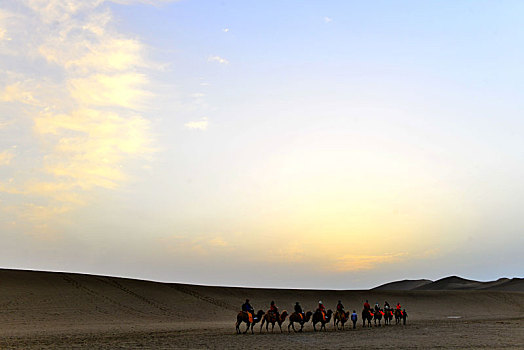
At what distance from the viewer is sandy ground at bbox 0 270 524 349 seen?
2497cm

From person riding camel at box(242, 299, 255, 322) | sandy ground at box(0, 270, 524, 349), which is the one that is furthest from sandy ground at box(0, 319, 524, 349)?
person riding camel at box(242, 299, 255, 322)

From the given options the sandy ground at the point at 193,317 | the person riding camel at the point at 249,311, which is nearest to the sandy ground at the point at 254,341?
the sandy ground at the point at 193,317

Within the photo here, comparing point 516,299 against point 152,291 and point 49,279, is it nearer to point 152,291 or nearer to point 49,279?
point 152,291

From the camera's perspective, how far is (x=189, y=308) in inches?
2162

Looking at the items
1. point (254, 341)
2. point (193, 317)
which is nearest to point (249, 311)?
point (254, 341)

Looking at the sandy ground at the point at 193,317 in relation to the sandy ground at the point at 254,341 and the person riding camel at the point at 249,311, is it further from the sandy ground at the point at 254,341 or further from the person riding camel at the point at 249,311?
the person riding camel at the point at 249,311

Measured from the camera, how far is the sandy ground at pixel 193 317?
2497 centimetres

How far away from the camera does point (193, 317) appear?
4975cm

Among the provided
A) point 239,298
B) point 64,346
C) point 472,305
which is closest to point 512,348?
point 64,346

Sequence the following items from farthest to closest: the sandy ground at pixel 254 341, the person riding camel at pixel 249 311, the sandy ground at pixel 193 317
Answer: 1. the person riding camel at pixel 249 311
2. the sandy ground at pixel 193 317
3. the sandy ground at pixel 254 341

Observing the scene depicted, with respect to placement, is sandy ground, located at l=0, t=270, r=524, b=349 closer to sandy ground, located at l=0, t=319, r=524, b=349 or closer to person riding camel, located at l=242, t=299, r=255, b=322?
sandy ground, located at l=0, t=319, r=524, b=349

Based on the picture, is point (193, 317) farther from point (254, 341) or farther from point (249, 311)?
point (254, 341)

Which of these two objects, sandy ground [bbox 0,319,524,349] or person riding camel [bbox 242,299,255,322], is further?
person riding camel [bbox 242,299,255,322]

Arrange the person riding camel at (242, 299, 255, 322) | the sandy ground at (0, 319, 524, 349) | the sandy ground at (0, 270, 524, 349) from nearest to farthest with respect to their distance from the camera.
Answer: the sandy ground at (0, 319, 524, 349)
the sandy ground at (0, 270, 524, 349)
the person riding camel at (242, 299, 255, 322)
